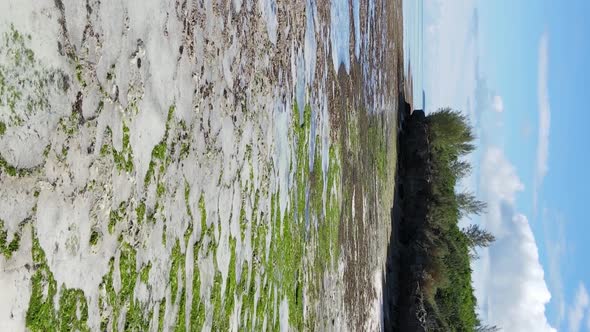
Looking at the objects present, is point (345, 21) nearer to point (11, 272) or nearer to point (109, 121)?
point (109, 121)

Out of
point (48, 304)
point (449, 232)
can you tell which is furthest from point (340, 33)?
point (48, 304)

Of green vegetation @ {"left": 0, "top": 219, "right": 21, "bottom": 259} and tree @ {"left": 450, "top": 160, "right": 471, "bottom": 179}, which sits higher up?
tree @ {"left": 450, "top": 160, "right": 471, "bottom": 179}

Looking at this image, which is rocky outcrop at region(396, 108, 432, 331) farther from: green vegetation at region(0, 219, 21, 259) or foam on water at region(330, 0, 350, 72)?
green vegetation at region(0, 219, 21, 259)

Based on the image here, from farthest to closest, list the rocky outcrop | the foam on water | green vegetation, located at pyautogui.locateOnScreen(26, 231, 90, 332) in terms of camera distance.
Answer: the rocky outcrop → the foam on water → green vegetation, located at pyautogui.locateOnScreen(26, 231, 90, 332)

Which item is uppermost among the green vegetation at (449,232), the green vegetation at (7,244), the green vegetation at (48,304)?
the green vegetation at (449,232)

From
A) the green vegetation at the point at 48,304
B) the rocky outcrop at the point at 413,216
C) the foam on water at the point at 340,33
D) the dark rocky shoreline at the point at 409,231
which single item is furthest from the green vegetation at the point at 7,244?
the rocky outcrop at the point at 413,216

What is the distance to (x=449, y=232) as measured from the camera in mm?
15344

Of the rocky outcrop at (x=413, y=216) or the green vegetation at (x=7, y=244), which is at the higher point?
the rocky outcrop at (x=413, y=216)

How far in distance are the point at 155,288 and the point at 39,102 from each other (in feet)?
5.06

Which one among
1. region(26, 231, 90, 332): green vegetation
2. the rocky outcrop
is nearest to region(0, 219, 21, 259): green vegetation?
region(26, 231, 90, 332): green vegetation

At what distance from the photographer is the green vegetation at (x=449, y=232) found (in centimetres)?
1393

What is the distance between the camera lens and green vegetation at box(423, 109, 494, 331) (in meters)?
13.9

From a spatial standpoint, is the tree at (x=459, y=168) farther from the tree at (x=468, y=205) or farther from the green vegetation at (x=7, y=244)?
the green vegetation at (x=7, y=244)

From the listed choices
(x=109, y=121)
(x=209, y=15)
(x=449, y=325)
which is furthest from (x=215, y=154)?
(x=449, y=325)
